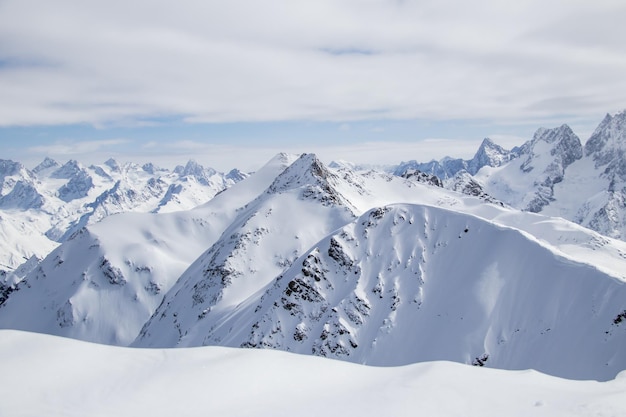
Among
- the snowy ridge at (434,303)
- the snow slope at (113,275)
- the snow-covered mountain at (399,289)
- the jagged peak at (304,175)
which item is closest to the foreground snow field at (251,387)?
the snowy ridge at (434,303)

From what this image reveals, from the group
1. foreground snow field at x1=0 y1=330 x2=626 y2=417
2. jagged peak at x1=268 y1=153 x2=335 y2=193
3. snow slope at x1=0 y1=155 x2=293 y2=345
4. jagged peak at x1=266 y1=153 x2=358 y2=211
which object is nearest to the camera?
foreground snow field at x1=0 y1=330 x2=626 y2=417

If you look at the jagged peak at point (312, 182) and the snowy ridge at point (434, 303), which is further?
the jagged peak at point (312, 182)

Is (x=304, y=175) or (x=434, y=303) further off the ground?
(x=304, y=175)

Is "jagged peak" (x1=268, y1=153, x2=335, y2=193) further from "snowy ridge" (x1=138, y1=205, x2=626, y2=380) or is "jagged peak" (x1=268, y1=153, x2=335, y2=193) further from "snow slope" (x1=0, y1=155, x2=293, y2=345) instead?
"snowy ridge" (x1=138, y1=205, x2=626, y2=380)

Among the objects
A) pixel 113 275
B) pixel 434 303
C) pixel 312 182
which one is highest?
pixel 312 182

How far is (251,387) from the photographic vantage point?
53.4 feet

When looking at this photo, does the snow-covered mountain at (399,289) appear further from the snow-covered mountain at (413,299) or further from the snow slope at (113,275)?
the snow slope at (113,275)

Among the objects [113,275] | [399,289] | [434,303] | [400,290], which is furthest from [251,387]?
[113,275]

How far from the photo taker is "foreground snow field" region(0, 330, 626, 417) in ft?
47.6

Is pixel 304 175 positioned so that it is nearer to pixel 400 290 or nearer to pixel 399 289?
pixel 399 289

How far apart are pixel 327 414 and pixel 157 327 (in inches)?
3699

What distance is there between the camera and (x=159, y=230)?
567 ft

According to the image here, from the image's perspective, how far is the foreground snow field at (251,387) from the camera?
14.5m

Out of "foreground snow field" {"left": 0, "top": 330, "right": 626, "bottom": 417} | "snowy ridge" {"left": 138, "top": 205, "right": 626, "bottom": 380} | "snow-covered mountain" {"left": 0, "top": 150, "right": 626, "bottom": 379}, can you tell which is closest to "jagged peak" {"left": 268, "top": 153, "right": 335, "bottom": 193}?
"snow-covered mountain" {"left": 0, "top": 150, "right": 626, "bottom": 379}
